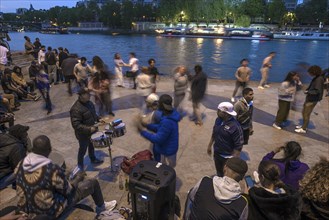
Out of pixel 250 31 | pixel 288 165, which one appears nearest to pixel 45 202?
pixel 288 165

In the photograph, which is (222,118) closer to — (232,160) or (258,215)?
(232,160)

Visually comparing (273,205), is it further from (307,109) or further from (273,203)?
(307,109)

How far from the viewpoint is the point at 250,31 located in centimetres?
7700

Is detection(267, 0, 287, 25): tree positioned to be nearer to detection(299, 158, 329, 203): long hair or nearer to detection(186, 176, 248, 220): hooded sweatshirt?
detection(299, 158, 329, 203): long hair

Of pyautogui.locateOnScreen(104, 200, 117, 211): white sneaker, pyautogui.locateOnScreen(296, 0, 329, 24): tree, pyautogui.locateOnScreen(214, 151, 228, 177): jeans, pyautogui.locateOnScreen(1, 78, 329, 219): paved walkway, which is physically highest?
pyautogui.locateOnScreen(296, 0, 329, 24): tree

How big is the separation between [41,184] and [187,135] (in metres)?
4.82

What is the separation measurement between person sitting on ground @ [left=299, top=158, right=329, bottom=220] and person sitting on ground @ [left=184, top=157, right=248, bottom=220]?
613 mm

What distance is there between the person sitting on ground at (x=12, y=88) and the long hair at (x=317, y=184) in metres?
9.93

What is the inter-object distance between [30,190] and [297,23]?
407 feet

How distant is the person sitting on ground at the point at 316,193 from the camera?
2.33m

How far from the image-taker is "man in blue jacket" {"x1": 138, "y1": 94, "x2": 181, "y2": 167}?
3.80 meters

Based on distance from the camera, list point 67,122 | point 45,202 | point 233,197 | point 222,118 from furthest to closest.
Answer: point 67,122, point 222,118, point 45,202, point 233,197

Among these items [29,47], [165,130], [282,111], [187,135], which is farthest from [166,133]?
[29,47]

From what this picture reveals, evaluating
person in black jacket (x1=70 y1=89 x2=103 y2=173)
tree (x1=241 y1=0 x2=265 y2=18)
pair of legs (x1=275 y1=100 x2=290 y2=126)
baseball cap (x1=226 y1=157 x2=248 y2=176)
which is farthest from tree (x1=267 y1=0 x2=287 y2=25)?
baseball cap (x1=226 y1=157 x2=248 y2=176)
